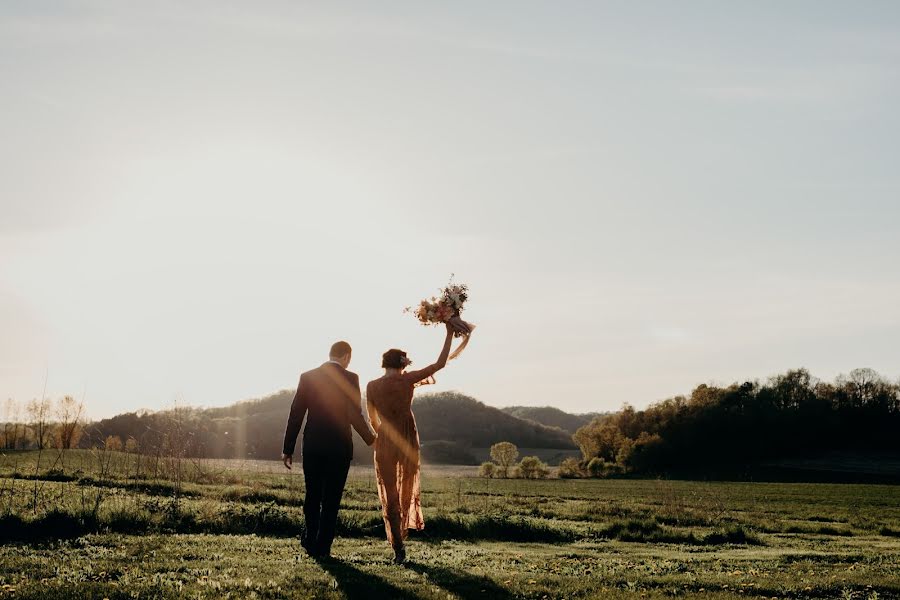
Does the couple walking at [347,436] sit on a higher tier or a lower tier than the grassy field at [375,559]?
higher

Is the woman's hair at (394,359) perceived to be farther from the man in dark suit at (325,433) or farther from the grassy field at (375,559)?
the grassy field at (375,559)

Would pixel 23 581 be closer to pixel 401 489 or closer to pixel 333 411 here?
pixel 333 411

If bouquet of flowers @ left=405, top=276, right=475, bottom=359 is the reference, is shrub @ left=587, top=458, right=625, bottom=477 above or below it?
below

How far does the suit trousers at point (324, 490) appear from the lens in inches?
422

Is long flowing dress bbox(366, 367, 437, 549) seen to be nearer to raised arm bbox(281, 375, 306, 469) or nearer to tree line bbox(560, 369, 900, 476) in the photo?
raised arm bbox(281, 375, 306, 469)

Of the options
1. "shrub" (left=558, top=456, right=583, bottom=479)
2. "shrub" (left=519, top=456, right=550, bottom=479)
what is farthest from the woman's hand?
"shrub" (left=558, top=456, right=583, bottom=479)

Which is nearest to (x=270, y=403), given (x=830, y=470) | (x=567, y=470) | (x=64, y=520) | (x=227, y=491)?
(x=567, y=470)

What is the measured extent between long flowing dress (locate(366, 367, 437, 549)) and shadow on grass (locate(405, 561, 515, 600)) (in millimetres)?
1404

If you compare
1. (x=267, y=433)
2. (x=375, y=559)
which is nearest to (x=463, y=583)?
(x=375, y=559)

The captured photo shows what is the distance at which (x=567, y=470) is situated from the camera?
314 feet

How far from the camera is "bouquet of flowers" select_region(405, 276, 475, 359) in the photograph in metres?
12.3

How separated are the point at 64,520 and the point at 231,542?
302 cm

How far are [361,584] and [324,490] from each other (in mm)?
2234

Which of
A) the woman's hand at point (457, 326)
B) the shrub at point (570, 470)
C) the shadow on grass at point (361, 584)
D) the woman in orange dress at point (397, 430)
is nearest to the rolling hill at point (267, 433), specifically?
the shrub at point (570, 470)
